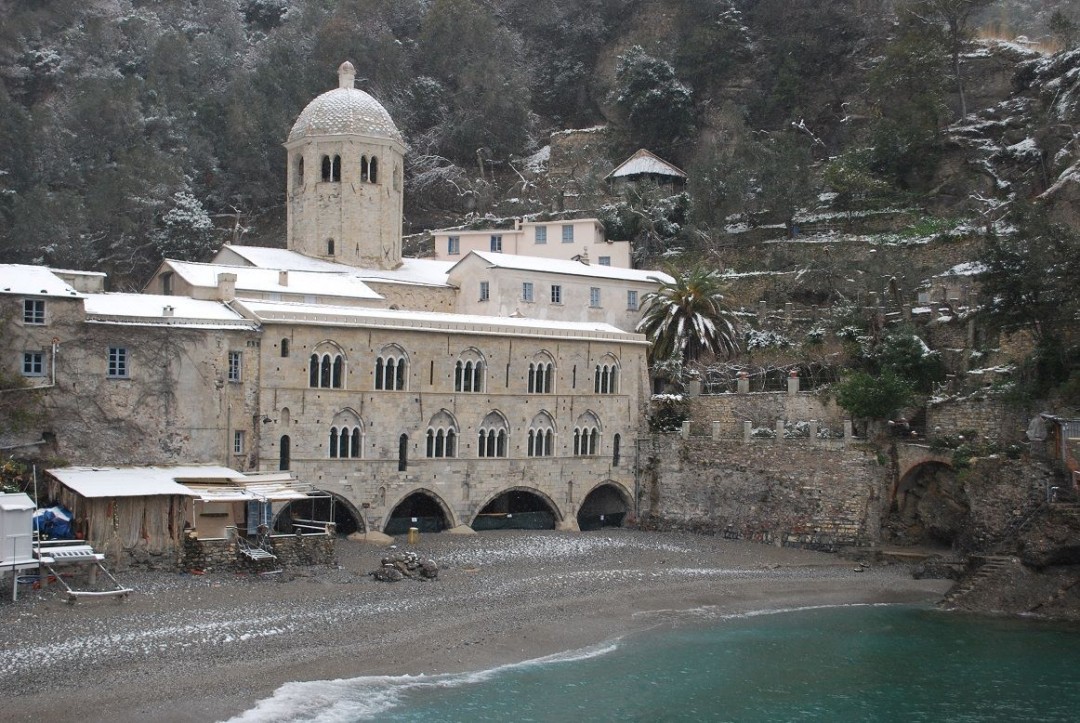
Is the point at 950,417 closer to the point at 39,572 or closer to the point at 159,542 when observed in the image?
the point at 159,542

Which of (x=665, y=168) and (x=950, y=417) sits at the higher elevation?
(x=665, y=168)

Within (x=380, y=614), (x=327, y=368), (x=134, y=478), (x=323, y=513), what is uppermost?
(x=327, y=368)

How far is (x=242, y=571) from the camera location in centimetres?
2925

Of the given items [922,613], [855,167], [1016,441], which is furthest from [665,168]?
[922,613]

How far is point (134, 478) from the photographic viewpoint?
2977 centimetres

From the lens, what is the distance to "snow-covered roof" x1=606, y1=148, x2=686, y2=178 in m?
62.3

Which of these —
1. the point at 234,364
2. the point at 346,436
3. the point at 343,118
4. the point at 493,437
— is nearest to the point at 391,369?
the point at 346,436

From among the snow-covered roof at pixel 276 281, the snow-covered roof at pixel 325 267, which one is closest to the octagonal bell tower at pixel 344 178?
the snow-covered roof at pixel 325 267

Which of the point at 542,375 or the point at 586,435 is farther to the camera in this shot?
the point at 586,435

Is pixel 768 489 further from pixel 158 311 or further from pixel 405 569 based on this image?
pixel 158 311

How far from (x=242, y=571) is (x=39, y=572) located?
5.02 m

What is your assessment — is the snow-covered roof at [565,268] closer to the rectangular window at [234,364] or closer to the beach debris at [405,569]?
the rectangular window at [234,364]

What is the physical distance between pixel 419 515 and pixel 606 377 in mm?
8515

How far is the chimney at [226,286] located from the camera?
36.7 metres
